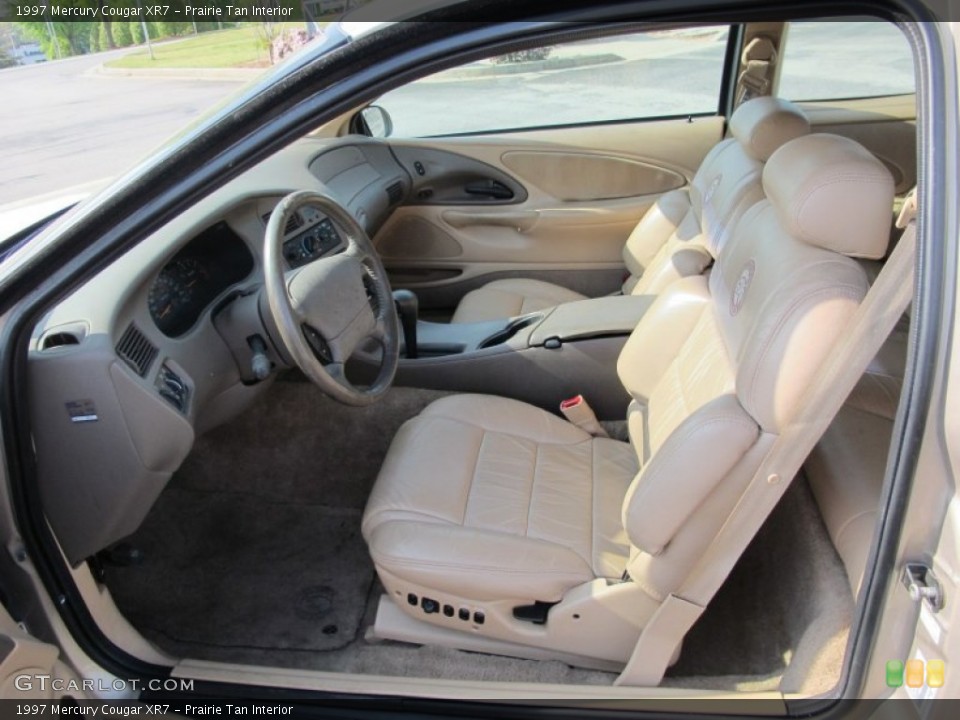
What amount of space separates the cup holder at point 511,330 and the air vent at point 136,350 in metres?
1.07

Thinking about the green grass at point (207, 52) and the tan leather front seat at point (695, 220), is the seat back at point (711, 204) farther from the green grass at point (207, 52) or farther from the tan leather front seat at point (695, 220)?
the green grass at point (207, 52)

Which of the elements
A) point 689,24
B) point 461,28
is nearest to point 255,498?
point 461,28

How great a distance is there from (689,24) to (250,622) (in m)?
1.57

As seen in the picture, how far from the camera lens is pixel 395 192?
311 cm

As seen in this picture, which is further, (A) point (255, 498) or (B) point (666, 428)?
(A) point (255, 498)

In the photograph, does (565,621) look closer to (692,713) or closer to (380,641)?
(692,713)

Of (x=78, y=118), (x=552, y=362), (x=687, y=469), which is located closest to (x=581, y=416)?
(x=552, y=362)

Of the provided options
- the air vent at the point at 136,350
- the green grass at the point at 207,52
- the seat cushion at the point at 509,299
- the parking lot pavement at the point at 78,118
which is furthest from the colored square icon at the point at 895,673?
the parking lot pavement at the point at 78,118

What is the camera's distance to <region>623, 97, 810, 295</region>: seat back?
1945 mm

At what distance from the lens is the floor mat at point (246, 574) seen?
180cm

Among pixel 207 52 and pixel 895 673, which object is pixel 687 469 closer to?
pixel 895 673

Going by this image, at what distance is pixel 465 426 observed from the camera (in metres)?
1.86

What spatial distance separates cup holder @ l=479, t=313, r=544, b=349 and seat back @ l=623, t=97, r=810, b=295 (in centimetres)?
36

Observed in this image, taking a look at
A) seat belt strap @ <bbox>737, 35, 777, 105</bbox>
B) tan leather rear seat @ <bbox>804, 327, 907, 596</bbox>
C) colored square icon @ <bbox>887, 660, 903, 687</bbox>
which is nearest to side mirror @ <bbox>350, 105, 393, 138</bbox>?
seat belt strap @ <bbox>737, 35, 777, 105</bbox>
